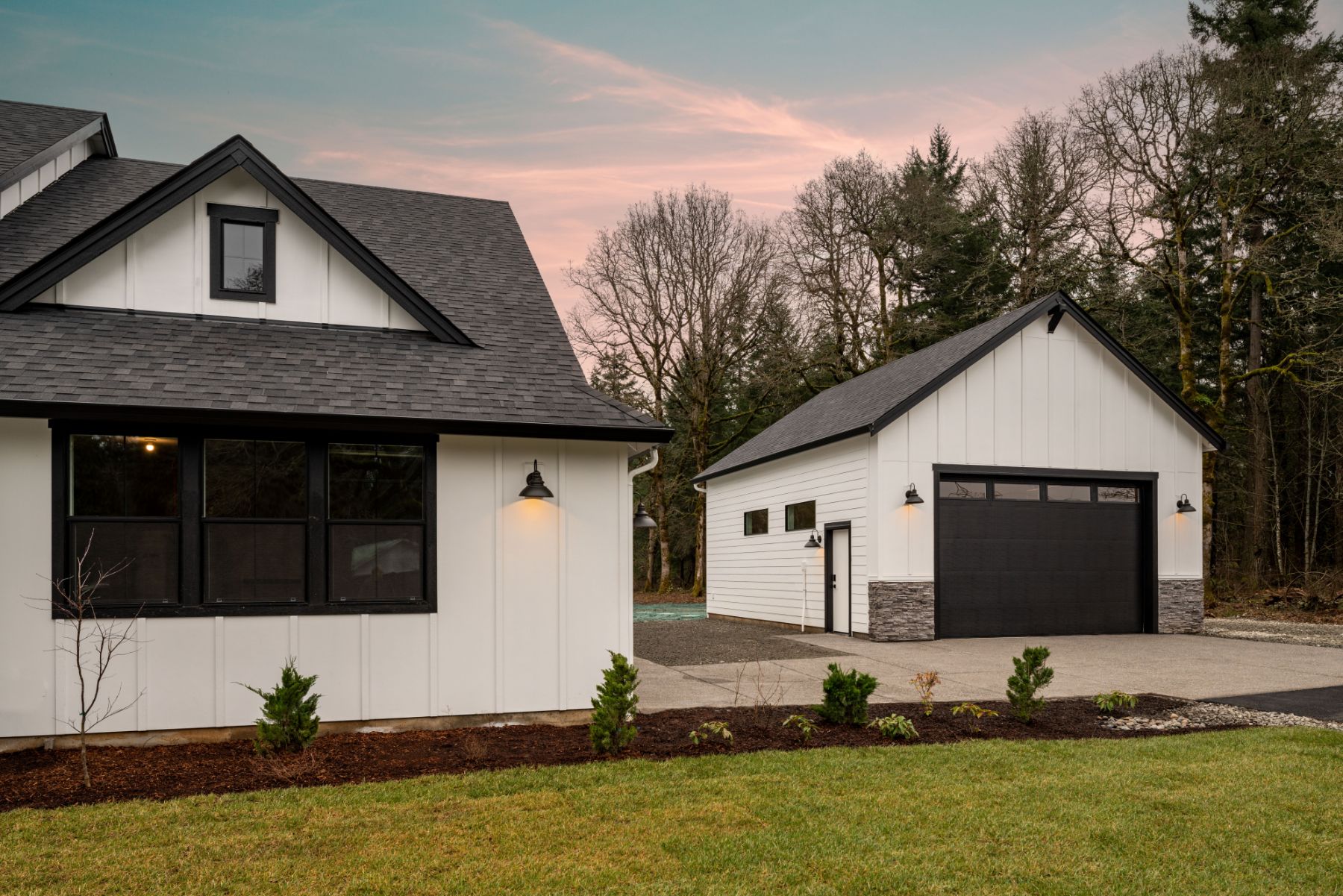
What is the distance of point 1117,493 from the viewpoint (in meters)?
16.4

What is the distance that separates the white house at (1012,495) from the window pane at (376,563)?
8.99m

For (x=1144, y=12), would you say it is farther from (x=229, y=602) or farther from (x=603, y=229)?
(x=229, y=602)

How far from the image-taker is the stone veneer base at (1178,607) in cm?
1625

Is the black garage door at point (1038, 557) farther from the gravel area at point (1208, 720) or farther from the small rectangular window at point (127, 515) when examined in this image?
the small rectangular window at point (127, 515)

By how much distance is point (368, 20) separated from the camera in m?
13.8

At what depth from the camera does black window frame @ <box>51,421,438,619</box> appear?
6805 millimetres

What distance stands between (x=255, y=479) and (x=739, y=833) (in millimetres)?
4794

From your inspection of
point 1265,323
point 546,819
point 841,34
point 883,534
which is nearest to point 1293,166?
point 1265,323

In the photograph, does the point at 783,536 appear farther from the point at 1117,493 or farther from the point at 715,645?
the point at 1117,493

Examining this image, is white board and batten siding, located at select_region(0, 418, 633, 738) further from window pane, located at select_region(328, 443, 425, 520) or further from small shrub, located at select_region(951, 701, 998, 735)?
small shrub, located at select_region(951, 701, 998, 735)

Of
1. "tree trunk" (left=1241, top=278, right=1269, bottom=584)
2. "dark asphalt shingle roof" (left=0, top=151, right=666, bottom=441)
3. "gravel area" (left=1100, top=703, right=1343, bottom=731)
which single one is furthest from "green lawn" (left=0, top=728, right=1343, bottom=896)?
"tree trunk" (left=1241, top=278, right=1269, bottom=584)

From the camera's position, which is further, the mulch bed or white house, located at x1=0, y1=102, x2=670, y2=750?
white house, located at x1=0, y1=102, x2=670, y2=750

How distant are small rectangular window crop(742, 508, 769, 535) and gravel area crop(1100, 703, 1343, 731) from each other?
37.6ft

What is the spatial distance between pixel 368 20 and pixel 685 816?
13.1 metres
